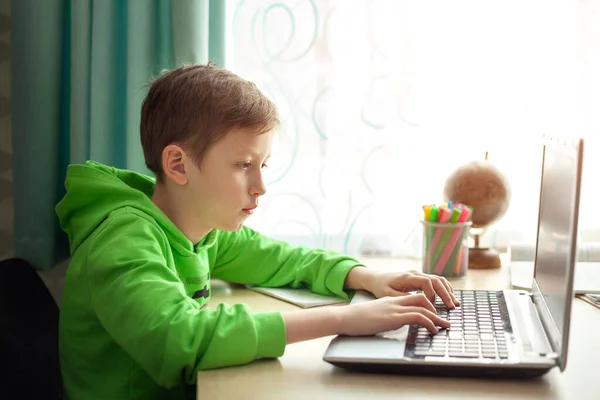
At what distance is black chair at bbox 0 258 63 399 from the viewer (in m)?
0.97

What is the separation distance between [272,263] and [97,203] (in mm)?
349

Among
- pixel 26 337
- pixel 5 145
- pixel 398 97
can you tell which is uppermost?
pixel 398 97

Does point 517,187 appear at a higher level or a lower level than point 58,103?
lower

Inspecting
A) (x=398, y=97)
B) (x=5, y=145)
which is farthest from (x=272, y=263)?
(x=5, y=145)

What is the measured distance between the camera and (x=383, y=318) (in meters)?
0.98

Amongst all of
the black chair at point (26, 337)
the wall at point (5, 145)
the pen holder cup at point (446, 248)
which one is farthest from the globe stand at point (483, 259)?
the wall at point (5, 145)

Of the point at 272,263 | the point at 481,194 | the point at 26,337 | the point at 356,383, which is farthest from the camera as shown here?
the point at 481,194

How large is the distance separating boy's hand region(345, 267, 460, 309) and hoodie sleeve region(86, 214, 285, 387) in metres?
0.31

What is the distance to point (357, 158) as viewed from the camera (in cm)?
171

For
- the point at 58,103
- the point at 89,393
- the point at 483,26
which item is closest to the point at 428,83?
the point at 483,26

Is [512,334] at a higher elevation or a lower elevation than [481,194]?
lower

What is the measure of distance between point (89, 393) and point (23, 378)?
18 centimetres

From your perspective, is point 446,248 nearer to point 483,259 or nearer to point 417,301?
point 483,259

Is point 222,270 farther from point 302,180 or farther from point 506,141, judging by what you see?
point 506,141
